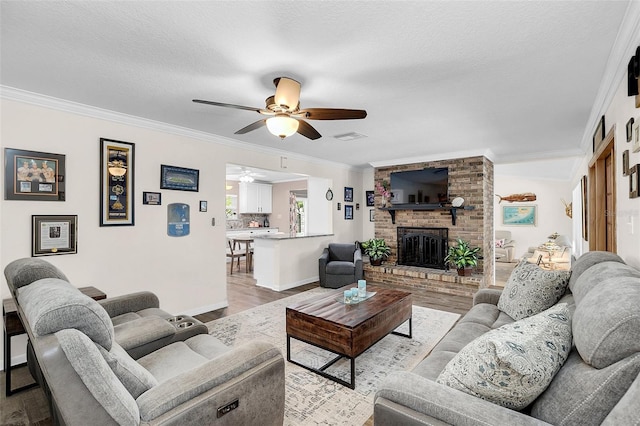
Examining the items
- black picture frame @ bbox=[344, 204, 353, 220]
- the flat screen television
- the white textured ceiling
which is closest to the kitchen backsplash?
black picture frame @ bbox=[344, 204, 353, 220]

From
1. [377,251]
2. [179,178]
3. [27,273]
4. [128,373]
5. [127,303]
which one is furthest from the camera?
[377,251]

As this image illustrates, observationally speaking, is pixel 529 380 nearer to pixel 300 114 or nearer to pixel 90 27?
pixel 300 114

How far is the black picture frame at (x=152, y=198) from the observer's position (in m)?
3.55

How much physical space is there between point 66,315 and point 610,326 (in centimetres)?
190

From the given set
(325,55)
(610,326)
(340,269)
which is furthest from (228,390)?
(340,269)

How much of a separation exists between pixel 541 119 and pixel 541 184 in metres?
6.48

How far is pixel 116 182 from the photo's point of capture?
10.9 feet

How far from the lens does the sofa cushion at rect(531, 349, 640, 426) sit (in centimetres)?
93

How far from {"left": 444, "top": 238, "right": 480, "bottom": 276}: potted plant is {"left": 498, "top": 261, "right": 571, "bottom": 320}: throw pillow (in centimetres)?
253

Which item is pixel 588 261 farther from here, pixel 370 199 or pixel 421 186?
pixel 370 199

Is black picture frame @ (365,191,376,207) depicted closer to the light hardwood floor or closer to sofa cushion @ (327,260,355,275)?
sofa cushion @ (327,260,355,275)

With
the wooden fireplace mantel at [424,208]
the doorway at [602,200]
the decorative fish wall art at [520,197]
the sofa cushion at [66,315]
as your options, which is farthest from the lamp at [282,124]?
the decorative fish wall art at [520,197]

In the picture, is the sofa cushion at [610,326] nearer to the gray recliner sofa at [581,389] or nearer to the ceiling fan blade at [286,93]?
the gray recliner sofa at [581,389]

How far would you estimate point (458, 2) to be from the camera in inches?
62.4
